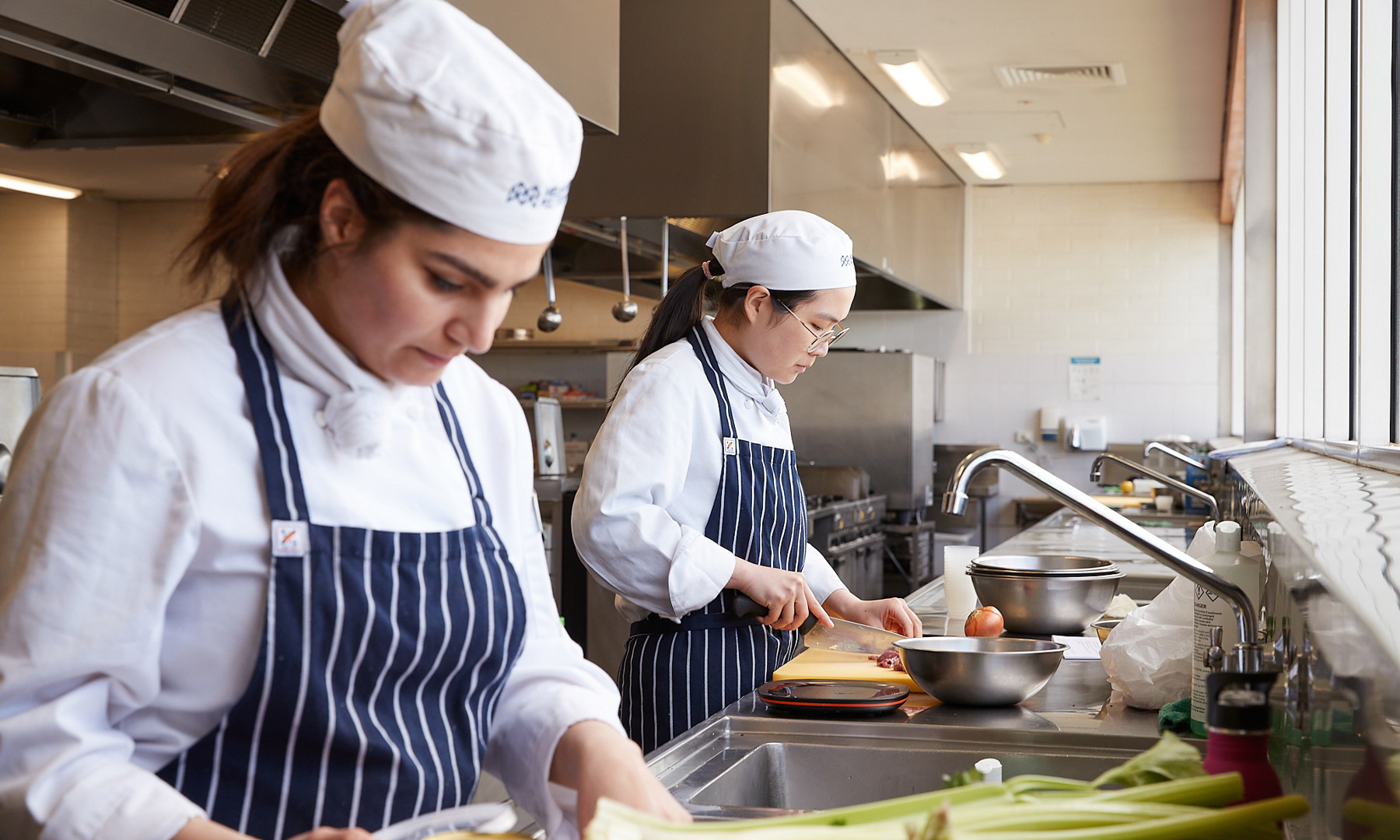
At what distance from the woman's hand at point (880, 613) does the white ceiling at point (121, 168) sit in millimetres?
4847

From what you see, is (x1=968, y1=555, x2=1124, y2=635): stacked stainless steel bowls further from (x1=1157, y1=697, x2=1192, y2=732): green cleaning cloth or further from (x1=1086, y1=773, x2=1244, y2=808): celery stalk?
(x1=1086, y1=773, x2=1244, y2=808): celery stalk

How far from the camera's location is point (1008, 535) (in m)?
7.90

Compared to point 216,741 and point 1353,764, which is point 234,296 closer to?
point 216,741

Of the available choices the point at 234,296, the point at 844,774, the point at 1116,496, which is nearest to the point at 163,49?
the point at 234,296

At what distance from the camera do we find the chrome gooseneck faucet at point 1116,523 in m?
1.26

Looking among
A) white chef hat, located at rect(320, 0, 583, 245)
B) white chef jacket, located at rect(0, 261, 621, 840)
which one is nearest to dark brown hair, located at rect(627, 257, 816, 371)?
white chef jacket, located at rect(0, 261, 621, 840)

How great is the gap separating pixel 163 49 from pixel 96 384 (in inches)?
59.5

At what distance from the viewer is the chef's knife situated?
2.12 metres

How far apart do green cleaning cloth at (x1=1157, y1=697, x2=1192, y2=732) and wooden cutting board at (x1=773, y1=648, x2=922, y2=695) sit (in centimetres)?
37

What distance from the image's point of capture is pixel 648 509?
2080 mm

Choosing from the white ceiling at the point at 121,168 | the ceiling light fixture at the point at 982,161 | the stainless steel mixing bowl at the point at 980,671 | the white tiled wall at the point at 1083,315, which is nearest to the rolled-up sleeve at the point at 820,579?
the stainless steel mixing bowl at the point at 980,671

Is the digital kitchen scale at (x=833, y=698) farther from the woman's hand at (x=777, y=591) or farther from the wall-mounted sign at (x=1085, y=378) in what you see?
the wall-mounted sign at (x=1085, y=378)

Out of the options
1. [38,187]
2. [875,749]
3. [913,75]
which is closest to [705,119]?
[913,75]

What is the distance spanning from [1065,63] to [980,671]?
4.34 m
